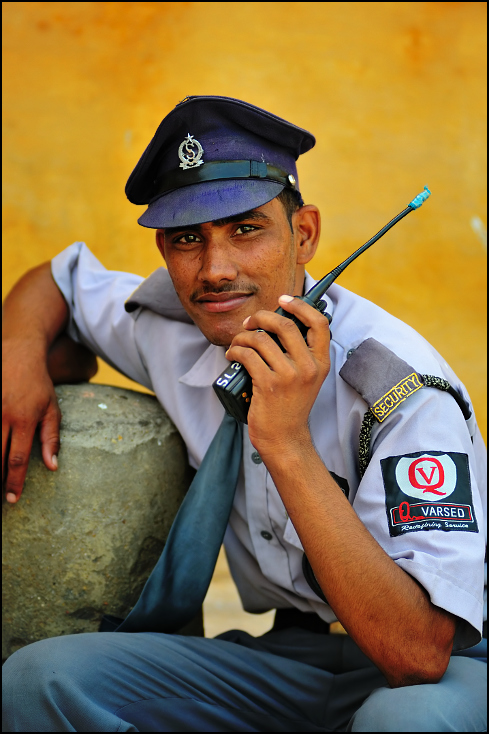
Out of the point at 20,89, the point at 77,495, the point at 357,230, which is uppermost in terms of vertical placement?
the point at 20,89

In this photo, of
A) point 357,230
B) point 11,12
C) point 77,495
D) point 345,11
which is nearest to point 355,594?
point 77,495

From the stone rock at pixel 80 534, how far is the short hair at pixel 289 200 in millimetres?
721

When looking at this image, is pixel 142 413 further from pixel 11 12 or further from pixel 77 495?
pixel 11 12

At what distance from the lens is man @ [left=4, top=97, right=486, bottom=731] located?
1.51 meters

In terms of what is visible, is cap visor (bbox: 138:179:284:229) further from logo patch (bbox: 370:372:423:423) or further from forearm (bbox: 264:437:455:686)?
forearm (bbox: 264:437:455:686)

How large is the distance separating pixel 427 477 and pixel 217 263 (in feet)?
2.24

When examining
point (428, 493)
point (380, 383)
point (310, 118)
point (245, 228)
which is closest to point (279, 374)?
point (380, 383)

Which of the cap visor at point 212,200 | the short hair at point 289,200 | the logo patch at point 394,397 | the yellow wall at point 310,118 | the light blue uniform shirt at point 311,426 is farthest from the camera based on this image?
the yellow wall at point 310,118

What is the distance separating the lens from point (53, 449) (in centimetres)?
209

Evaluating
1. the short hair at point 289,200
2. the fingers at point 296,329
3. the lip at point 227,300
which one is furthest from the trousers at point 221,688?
the short hair at point 289,200

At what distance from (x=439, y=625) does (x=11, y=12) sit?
3745 millimetres

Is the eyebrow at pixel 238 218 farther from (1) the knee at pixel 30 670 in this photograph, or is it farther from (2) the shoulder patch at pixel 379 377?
(1) the knee at pixel 30 670

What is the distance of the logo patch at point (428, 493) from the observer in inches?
61.4

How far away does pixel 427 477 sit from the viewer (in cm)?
159
